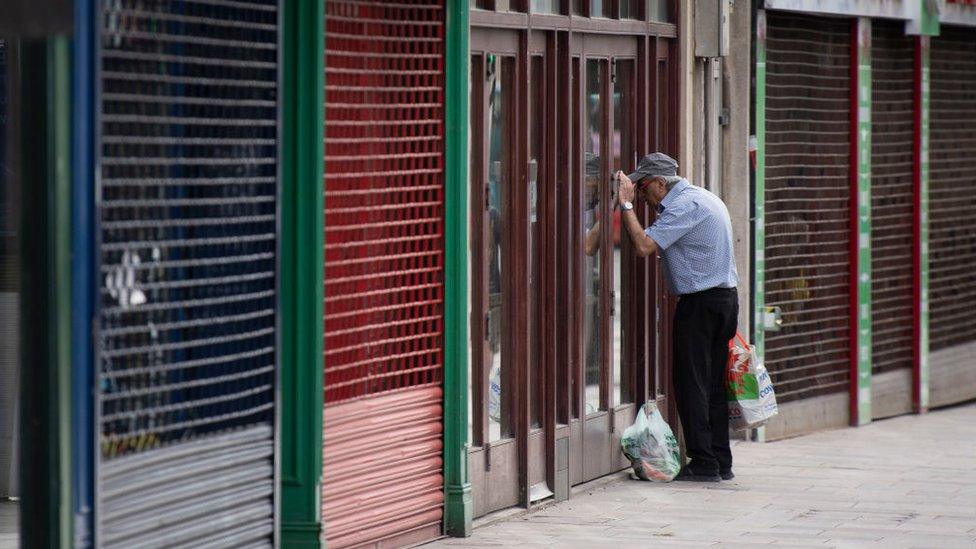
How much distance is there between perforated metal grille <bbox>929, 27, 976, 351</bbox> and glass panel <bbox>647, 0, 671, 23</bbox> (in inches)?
169

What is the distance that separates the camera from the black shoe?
10.9 m

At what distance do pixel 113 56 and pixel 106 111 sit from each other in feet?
0.54

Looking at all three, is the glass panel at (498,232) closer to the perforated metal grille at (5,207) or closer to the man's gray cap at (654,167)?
the man's gray cap at (654,167)

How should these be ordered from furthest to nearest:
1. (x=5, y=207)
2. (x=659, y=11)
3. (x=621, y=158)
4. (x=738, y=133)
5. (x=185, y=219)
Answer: (x=738, y=133) → (x=659, y=11) → (x=621, y=158) → (x=5, y=207) → (x=185, y=219)

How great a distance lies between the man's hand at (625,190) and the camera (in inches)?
414

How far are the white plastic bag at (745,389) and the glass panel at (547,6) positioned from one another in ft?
7.07

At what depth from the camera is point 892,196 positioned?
14.6 metres

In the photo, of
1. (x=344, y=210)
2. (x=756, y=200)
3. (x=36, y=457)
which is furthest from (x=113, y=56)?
(x=756, y=200)

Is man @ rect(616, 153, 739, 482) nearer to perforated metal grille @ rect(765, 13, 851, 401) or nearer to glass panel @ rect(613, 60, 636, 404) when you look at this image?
glass panel @ rect(613, 60, 636, 404)

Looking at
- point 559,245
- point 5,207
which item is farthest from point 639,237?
point 5,207

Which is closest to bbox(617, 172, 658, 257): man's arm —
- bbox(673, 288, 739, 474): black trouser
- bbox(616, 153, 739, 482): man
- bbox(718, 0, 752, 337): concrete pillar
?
bbox(616, 153, 739, 482): man

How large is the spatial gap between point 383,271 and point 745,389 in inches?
122

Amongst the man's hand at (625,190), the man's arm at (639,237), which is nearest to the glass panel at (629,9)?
the man's hand at (625,190)

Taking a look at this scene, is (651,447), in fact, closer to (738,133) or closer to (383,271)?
(738,133)
